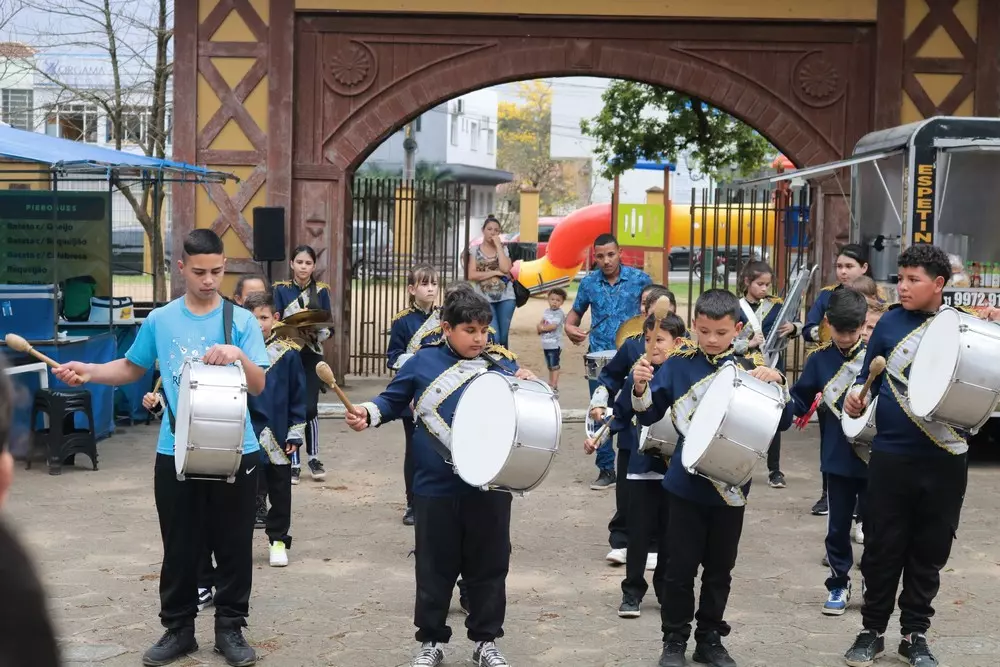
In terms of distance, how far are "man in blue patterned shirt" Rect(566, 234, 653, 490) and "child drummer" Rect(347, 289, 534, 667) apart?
421 cm

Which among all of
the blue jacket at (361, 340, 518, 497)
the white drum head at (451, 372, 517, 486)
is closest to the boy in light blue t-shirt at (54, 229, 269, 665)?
the blue jacket at (361, 340, 518, 497)

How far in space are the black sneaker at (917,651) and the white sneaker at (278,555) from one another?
130 inches

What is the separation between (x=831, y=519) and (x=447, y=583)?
217 cm

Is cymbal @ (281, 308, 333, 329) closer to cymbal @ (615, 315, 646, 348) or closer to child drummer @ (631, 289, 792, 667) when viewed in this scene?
cymbal @ (615, 315, 646, 348)

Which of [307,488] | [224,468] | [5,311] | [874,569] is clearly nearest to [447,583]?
[224,468]

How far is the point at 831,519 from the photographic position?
6.64 m

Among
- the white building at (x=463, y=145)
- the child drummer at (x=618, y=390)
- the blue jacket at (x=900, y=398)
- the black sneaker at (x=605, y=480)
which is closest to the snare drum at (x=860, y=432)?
the blue jacket at (x=900, y=398)

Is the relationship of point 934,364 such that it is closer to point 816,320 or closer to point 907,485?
point 907,485

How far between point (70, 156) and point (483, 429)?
6.71 metres

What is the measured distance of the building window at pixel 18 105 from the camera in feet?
76.3

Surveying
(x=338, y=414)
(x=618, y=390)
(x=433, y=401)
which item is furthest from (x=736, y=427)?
(x=338, y=414)

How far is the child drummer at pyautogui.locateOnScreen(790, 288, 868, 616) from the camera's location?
259 inches

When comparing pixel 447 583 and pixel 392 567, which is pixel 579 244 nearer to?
pixel 392 567

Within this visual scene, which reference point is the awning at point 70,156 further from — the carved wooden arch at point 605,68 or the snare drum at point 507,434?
the snare drum at point 507,434
